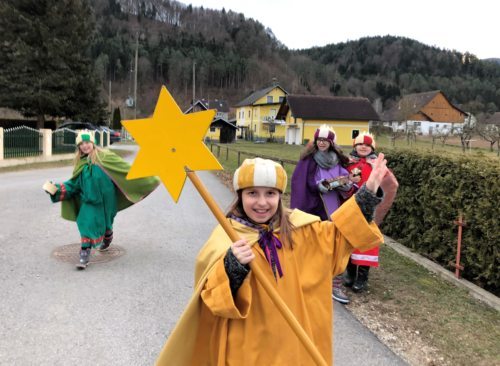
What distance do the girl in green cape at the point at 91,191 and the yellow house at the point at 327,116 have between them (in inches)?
1965

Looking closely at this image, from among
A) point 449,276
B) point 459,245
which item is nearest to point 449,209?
point 459,245

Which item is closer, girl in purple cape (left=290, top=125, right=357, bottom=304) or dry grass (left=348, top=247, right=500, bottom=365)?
dry grass (left=348, top=247, right=500, bottom=365)

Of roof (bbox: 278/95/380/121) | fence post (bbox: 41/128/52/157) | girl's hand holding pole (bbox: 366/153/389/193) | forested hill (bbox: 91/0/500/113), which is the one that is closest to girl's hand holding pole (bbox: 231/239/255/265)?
girl's hand holding pole (bbox: 366/153/389/193)

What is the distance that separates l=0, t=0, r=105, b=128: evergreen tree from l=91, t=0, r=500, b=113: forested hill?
64.7m

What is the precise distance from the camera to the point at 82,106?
26.2 m

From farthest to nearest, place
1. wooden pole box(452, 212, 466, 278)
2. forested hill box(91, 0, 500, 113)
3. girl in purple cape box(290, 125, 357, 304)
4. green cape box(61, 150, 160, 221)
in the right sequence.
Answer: forested hill box(91, 0, 500, 113)
green cape box(61, 150, 160, 221)
wooden pole box(452, 212, 466, 278)
girl in purple cape box(290, 125, 357, 304)

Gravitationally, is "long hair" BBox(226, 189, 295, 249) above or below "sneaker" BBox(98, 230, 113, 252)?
above

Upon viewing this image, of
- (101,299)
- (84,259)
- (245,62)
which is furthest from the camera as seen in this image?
(245,62)

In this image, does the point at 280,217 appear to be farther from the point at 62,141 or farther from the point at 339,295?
the point at 62,141

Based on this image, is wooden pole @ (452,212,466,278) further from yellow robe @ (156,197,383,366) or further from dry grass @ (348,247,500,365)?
yellow robe @ (156,197,383,366)

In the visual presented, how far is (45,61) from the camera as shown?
2470 cm

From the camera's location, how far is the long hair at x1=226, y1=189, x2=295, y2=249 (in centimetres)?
223

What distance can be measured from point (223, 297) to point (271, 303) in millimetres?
288

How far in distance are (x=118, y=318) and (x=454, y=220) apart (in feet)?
14.0
